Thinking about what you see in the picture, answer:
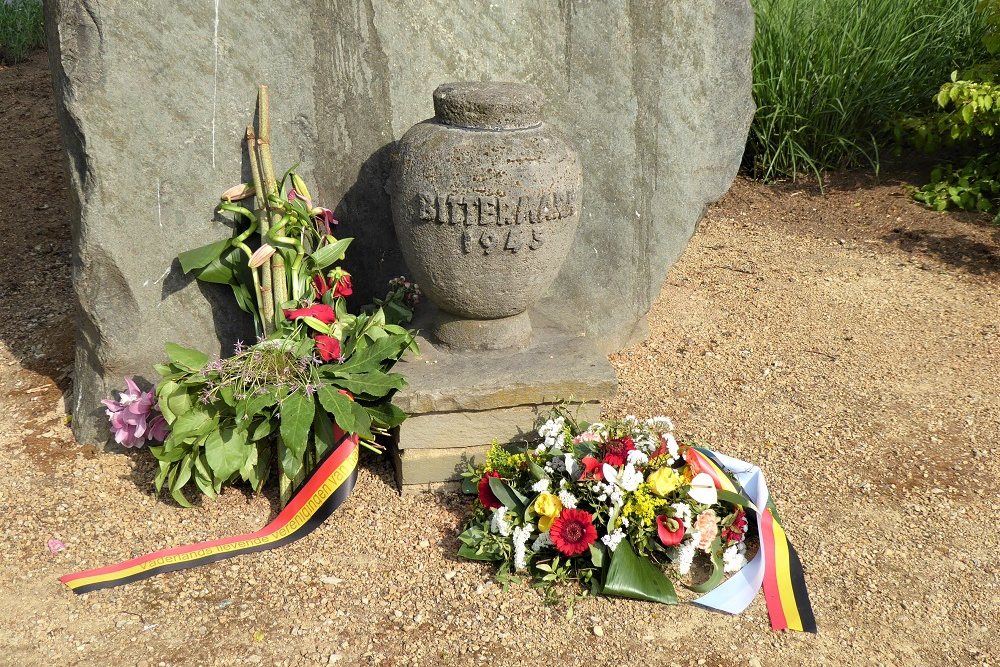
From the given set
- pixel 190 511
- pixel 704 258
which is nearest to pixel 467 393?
pixel 190 511

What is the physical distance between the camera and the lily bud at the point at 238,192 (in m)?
3.16

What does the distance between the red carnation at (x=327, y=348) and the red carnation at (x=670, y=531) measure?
1.15 m

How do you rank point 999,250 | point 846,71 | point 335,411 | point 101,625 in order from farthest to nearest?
point 846,71, point 999,250, point 335,411, point 101,625

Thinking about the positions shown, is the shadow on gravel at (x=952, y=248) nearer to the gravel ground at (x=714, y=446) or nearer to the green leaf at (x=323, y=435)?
the gravel ground at (x=714, y=446)

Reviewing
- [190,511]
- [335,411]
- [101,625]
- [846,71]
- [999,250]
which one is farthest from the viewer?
[846,71]

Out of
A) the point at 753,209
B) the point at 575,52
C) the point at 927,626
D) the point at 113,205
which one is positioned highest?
the point at 575,52

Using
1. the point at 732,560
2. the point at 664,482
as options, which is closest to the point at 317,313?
the point at 664,482

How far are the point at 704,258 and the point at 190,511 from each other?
3.01 metres

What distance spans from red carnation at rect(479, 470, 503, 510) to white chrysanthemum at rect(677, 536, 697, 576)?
545 millimetres

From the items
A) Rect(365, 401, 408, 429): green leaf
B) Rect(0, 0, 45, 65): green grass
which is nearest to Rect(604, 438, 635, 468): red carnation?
Rect(365, 401, 408, 429): green leaf

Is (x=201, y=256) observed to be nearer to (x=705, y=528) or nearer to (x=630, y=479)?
(x=630, y=479)

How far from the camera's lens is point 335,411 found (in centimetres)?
285

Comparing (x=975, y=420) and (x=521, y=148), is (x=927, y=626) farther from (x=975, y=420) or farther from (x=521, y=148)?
(x=521, y=148)

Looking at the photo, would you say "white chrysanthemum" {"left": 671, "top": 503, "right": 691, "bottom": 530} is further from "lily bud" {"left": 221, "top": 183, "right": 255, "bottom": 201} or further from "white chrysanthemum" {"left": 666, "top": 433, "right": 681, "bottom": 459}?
"lily bud" {"left": 221, "top": 183, "right": 255, "bottom": 201}
